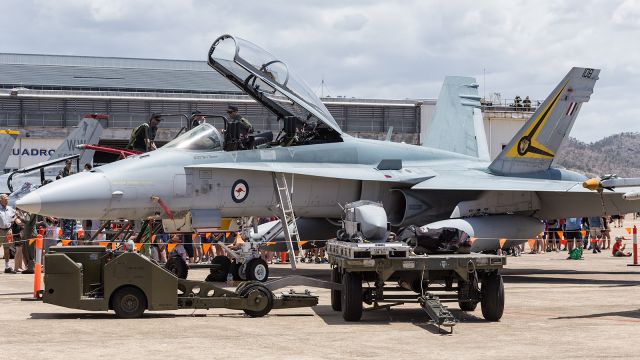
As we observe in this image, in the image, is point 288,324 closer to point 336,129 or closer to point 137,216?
point 137,216

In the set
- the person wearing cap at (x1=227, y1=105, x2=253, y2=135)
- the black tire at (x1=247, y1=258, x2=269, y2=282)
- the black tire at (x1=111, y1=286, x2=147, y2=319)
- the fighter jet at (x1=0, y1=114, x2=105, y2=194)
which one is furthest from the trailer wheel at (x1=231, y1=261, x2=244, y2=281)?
the fighter jet at (x1=0, y1=114, x2=105, y2=194)

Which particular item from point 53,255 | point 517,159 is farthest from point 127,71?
point 53,255

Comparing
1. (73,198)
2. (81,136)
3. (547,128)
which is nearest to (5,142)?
(81,136)

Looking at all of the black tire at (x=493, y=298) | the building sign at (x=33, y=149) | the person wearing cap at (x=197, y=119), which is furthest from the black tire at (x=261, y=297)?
the building sign at (x=33, y=149)

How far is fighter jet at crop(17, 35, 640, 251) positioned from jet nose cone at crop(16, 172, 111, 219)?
0.06 ft

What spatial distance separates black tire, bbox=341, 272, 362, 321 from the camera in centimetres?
1100

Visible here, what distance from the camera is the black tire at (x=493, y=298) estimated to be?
11.1 meters

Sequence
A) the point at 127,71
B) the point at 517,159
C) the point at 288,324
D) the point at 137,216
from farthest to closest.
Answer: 1. the point at 127,71
2. the point at 517,159
3. the point at 137,216
4. the point at 288,324

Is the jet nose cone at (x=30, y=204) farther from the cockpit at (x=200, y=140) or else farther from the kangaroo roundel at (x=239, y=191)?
the kangaroo roundel at (x=239, y=191)

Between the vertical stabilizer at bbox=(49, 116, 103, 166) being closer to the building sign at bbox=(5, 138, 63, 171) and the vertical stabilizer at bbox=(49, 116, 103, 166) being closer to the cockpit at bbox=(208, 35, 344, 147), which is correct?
the building sign at bbox=(5, 138, 63, 171)

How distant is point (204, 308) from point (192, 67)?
62653 mm

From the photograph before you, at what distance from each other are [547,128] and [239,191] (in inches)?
290

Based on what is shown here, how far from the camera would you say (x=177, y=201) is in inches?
637

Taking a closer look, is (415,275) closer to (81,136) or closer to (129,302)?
(129,302)
